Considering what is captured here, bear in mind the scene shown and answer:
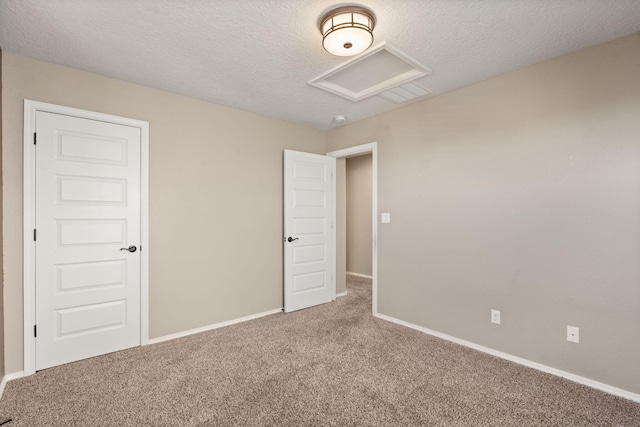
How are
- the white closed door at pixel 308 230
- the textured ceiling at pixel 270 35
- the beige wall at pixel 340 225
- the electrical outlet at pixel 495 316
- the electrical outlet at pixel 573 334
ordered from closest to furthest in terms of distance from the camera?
the textured ceiling at pixel 270 35, the electrical outlet at pixel 573 334, the electrical outlet at pixel 495 316, the white closed door at pixel 308 230, the beige wall at pixel 340 225

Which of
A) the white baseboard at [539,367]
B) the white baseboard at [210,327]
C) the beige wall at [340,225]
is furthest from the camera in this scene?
the beige wall at [340,225]

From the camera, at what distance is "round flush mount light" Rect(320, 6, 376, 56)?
5.98 ft

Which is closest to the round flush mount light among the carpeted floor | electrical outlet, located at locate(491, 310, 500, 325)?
the carpeted floor

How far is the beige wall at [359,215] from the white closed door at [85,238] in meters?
4.19

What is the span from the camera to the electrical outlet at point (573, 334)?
7.52 ft

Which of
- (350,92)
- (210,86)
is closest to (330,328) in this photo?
(350,92)

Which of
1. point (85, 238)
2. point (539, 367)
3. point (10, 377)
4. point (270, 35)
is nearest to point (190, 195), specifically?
point (85, 238)

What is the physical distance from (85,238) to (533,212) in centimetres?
393

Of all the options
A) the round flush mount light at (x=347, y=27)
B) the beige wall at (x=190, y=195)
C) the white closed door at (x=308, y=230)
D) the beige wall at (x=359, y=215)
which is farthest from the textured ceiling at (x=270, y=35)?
the beige wall at (x=359, y=215)

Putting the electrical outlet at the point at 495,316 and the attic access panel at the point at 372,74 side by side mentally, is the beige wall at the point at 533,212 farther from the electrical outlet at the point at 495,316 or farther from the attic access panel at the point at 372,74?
the attic access panel at the point at 372,74

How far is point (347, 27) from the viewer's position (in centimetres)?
184

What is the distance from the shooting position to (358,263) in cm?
619

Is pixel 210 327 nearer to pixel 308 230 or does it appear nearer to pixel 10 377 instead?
pixel 10 377

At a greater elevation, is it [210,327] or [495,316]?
[495,316]
